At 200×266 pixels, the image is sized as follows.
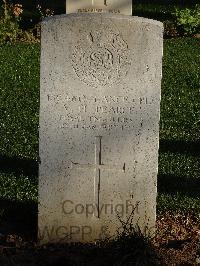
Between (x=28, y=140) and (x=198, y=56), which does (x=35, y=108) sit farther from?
(x=198, y=56)

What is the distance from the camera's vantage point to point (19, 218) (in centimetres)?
525

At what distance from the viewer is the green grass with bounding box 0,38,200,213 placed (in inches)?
235

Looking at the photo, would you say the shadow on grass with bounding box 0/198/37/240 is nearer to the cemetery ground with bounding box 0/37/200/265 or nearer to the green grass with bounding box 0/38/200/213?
the cemetery ground with bounding box 0/37/200/265

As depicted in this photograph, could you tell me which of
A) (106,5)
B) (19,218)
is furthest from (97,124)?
(106,5)

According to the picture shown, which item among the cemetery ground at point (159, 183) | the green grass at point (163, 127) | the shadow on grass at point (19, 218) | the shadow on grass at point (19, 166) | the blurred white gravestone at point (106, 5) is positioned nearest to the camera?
the cemetery ground at point (159, 183)

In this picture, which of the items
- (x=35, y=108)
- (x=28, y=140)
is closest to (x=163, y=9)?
(x=35, y=108)

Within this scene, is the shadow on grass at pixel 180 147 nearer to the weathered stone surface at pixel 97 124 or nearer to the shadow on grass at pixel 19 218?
the shadow on grass at pixel 19 218

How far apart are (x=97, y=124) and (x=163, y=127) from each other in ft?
12.0

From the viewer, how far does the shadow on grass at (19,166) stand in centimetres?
640

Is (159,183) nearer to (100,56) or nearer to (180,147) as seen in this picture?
(180,147)

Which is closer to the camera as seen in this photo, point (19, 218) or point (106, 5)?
point (19, 218)

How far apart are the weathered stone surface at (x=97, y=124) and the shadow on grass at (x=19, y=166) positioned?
169 centimetres

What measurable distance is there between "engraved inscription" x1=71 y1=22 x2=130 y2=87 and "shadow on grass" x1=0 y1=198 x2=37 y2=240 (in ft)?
4.26

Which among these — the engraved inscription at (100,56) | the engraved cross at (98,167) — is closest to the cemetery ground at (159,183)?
the engraved cross at (98,167)
